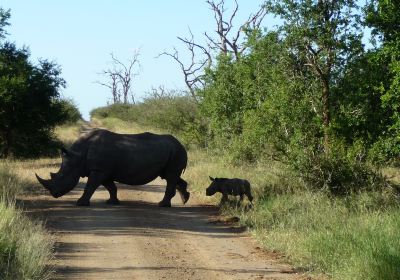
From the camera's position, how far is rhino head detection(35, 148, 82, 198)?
14.8 metres

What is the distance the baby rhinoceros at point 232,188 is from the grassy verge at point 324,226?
44 centimetres

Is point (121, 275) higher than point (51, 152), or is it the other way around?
point (51, 152)

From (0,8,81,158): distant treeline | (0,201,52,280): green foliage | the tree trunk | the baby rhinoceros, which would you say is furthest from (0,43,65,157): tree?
(0,201,52,280): green foliage

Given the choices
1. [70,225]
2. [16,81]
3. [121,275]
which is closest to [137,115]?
[16,81]

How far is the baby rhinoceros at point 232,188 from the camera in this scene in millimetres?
14461

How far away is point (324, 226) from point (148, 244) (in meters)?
3.06

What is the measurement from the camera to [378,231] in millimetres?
9312

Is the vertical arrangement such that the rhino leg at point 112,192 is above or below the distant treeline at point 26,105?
below

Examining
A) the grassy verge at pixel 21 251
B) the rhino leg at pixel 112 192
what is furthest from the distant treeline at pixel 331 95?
the grassy verge at pixel 21 251

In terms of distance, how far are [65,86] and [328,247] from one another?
21238 millimetres

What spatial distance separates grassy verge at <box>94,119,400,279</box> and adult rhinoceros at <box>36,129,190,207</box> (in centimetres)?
137

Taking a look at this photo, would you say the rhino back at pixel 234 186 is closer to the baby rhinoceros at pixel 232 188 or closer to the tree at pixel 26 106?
the baby rhinoceros at pixel 232 188

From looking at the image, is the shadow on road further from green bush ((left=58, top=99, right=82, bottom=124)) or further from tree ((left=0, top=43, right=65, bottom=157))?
green bush ((left=58, top=99, right=82, bottom=124))

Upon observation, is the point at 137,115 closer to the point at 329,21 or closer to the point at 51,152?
the point at 51,152
